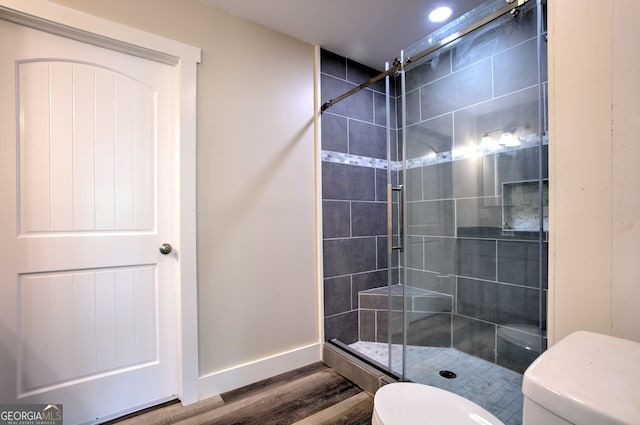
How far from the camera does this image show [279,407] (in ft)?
5.41

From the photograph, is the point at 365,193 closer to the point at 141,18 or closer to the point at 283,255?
the point at 283,255

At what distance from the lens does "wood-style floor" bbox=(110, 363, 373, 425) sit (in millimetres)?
1539

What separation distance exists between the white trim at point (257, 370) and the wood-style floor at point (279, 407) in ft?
0.13

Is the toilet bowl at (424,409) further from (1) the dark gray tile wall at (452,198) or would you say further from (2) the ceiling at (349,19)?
(2) the ceiling at (349,19)

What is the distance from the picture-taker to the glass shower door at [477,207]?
1614mm

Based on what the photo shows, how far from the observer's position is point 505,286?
1.79 meters

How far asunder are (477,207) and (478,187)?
135 millimetres

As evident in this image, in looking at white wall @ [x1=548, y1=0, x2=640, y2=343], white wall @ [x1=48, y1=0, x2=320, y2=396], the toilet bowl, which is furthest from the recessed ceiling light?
the toilet bowl

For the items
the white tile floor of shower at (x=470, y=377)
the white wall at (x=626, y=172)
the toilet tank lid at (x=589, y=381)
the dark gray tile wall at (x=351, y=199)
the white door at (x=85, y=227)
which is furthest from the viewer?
the dark gray tile wall at (x=351, y=199)

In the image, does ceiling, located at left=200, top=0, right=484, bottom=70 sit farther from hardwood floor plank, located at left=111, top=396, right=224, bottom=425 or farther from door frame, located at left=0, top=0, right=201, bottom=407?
hardwood floor plank, located at left=111, top=396, right=224, bottom=425

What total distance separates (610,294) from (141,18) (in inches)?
93.5

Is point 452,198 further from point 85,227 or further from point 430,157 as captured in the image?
point 85,227

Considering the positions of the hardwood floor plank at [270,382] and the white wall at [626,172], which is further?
the hardwood floor plank at [270,382]

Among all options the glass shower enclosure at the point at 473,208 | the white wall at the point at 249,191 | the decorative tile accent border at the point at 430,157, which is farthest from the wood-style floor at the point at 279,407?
the decorative tile accent border at the point at 430,157
